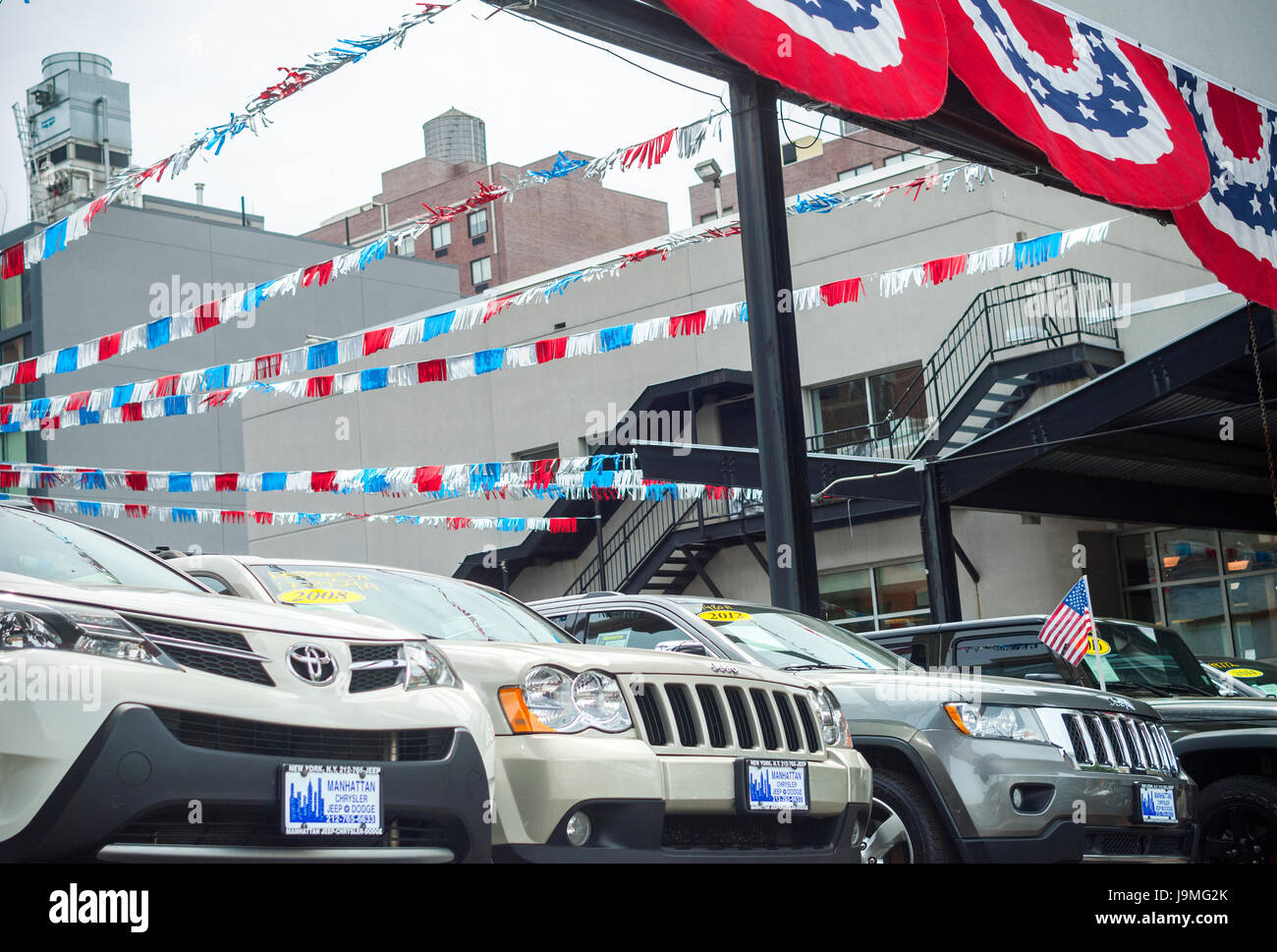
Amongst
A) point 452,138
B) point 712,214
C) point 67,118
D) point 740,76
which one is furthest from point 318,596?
point 452,138

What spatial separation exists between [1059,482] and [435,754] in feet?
48.8

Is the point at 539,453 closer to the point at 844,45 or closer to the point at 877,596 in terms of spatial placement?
the point at 877,596

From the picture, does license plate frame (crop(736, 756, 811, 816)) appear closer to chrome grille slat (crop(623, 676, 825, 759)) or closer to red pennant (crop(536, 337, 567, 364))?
chrome grille slat (crop(623, 676, 825, 759))

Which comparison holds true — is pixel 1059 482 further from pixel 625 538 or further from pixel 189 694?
pixel 189 694

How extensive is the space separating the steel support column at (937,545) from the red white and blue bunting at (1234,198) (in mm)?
6699

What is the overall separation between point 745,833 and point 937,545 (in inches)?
482

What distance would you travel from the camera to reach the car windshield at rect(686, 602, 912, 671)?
25.4 ft

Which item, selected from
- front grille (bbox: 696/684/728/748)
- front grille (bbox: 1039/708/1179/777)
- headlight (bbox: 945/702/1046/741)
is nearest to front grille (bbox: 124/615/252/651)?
front grille (bbox: 696/684/728/748)

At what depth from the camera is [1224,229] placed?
1073 centimetres

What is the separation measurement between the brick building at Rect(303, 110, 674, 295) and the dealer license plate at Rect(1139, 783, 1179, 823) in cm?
5748

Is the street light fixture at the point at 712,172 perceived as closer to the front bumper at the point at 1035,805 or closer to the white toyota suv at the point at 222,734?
the front bumper at the point at 1035,805

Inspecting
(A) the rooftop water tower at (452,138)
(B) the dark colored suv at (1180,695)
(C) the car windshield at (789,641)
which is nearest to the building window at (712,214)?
(A) the rooftop water tower at (452,138)

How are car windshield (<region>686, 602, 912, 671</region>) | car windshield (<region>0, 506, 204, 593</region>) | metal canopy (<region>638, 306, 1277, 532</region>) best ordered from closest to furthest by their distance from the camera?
car windshield (<region>0, 506, 204, 593</region>) < car windshield (<region>686, 602, 912, 671</region>) < metal canopy (<region>638, 306, 1277, 532</region>)
